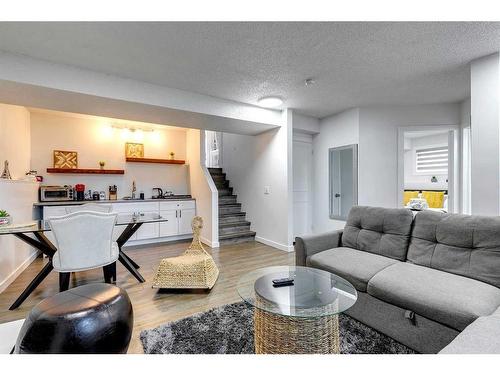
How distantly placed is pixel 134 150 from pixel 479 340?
550cm

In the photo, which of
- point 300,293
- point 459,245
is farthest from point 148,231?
point 459,245

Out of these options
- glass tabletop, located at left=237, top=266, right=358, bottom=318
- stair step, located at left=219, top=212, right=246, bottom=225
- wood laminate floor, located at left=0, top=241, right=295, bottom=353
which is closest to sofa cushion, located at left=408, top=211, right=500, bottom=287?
glass tabletop, located at left=237, top=266, right=358, bottom=318

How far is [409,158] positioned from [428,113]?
11.2ft

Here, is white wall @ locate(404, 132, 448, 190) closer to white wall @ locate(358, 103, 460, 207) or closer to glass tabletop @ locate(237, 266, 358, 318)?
white wall @ locate(358, 103, 460, 207)

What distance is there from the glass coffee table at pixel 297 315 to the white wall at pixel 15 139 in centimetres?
357

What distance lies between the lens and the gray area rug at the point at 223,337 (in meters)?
1.56

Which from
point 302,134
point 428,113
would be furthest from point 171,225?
point 428,113

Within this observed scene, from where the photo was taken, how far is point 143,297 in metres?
2.42

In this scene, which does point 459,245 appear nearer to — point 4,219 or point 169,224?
point 4,219

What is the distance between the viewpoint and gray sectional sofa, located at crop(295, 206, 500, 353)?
4.45ft

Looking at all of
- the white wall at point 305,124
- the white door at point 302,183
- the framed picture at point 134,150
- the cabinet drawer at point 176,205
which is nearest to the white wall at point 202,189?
the cabinet drawer at point 176,205

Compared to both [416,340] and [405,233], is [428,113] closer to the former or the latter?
[405,233]

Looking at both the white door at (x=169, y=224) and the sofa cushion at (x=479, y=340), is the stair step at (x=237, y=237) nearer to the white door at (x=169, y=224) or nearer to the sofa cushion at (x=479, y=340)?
the white door at (x=169, y=224)
